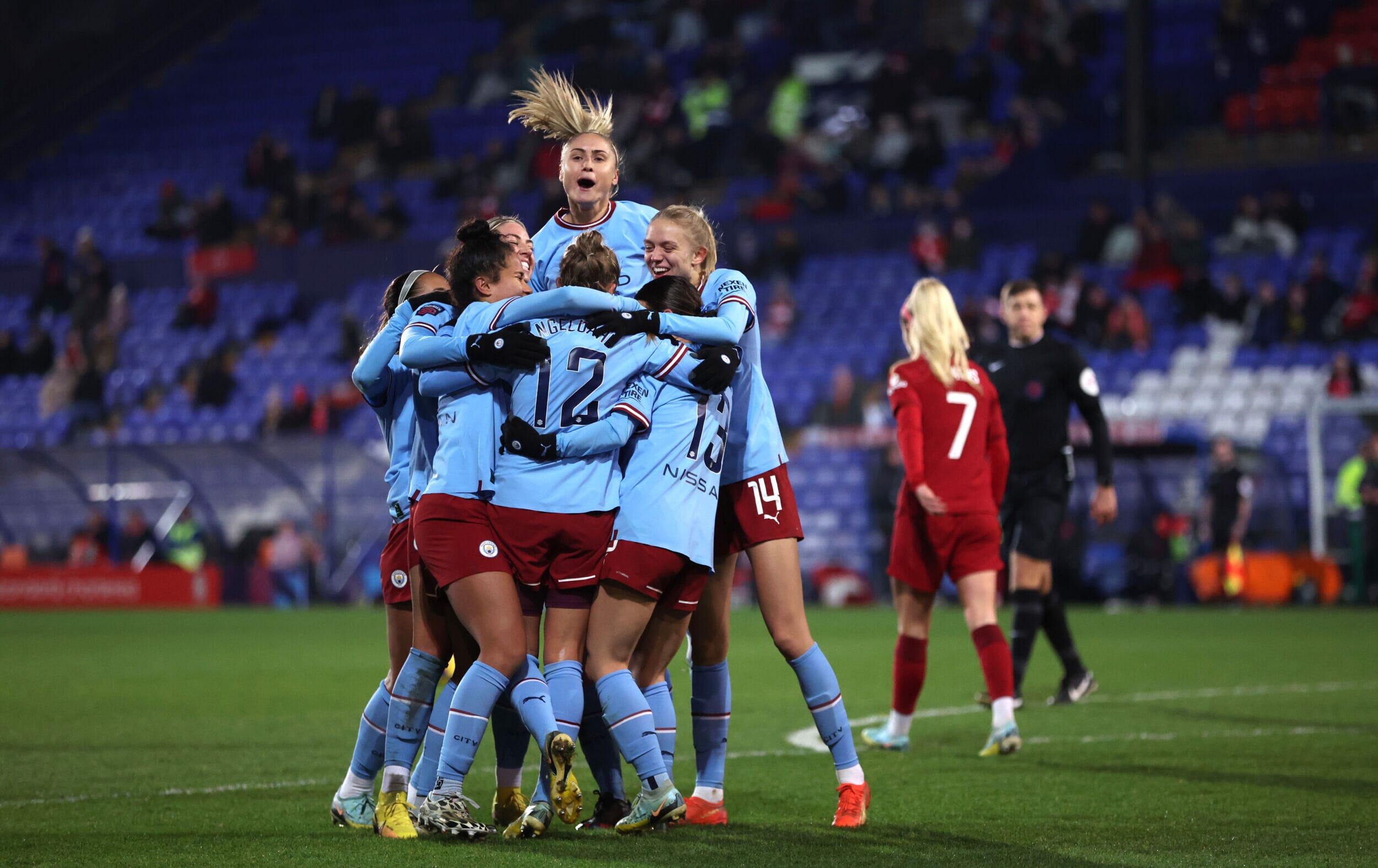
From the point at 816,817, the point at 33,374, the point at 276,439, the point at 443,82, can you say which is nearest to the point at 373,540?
the point at 276,439

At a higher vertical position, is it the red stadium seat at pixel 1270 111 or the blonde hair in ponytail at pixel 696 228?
the red stadium seat at pixel 1270 111

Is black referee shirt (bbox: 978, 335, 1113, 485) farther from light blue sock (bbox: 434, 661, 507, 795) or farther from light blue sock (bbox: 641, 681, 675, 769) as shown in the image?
light blue sock (bbox: 434, 661, 507, 795)

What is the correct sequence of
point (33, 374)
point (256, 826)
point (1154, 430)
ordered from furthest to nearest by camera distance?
1. point (33, 374)
2. point (1154, 430)
3. point (256, 826)

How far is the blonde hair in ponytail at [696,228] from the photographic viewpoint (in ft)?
17.2

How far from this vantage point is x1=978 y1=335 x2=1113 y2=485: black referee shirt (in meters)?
8.12

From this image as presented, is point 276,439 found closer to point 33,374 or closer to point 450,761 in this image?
point 33,374

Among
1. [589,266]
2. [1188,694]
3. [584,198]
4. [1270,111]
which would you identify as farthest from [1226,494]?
[589,266]

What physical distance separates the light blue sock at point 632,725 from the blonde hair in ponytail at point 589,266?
1.20m

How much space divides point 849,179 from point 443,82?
8.60m

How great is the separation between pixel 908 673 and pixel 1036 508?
174 centimetres

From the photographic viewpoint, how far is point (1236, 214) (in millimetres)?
21125

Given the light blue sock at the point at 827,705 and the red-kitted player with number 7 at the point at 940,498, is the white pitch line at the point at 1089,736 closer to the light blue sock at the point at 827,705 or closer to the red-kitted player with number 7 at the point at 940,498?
the red-kitted player with number 7 at the point at 940,498

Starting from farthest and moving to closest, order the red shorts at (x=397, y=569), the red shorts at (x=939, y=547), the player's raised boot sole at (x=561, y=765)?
1. the red shorts at (x=939, y=547)
2. the red shorts at (x=397, y=569)
3. the player's raised boot sole at (x=561, y=765)

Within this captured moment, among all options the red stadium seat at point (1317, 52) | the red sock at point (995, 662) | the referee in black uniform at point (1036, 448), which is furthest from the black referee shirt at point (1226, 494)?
the red sock at point (995, 662)
